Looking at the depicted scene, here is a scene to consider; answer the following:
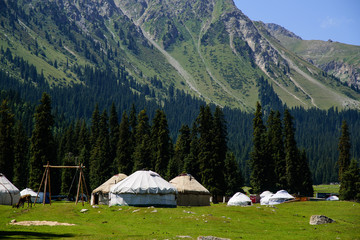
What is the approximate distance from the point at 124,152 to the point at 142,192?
47.7m

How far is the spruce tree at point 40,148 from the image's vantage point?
82.8m

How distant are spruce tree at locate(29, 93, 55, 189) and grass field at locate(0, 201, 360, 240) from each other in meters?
27.2

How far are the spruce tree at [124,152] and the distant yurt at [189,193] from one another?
33868 millimetres

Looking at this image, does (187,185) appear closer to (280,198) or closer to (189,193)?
(189,193)

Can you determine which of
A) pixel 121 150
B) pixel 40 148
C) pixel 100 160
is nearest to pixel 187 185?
pixel 40 148

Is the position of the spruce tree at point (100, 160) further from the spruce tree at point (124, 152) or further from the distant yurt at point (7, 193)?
the distant yurt at point (7, 193)

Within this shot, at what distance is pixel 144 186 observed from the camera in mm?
64500

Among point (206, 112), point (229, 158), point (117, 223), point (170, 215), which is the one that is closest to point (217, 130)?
point (206, 112)

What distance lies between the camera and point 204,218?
50000 mm

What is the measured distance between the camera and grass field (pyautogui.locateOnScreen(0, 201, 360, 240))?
3825 cm

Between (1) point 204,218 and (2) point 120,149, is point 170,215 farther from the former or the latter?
(2) point 120,149

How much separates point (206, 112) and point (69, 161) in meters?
32.7

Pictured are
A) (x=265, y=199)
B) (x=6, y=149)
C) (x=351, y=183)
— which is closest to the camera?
(x=351, y=183)

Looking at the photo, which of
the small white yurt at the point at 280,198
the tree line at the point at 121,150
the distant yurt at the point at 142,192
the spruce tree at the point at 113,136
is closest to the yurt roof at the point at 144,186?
the distant yurt at the point at 142,192
